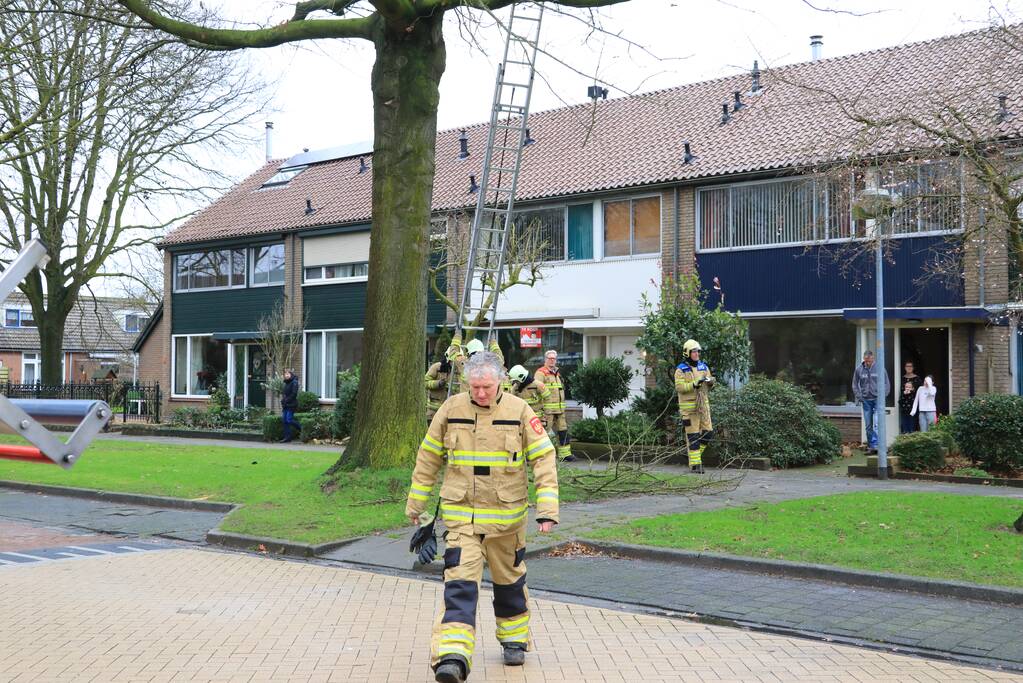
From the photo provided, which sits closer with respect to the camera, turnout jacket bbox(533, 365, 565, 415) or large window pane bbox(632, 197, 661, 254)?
turnout jacket bbox(533, 365, 565, 415)

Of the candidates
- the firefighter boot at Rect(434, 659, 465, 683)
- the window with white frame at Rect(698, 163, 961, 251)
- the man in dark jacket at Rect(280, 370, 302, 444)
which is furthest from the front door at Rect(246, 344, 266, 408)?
the firefighter boot at Rect(434, 659, 465, 683)

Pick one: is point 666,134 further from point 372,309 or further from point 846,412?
point 372,309

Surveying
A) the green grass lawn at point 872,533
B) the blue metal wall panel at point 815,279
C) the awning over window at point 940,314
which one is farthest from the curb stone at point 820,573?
the awning over window at point 940,314

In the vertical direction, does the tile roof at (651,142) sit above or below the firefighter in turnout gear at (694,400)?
above

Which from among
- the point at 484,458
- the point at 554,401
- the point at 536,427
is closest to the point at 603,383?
the point at 554,401

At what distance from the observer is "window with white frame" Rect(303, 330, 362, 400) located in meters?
29.6

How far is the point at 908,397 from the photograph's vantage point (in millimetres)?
19344

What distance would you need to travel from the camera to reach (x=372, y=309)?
514 inches

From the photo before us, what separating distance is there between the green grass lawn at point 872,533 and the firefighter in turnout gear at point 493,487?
3528 mm

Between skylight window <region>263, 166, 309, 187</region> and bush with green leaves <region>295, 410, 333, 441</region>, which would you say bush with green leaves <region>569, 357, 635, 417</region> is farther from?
skylight window <region>263, 166, 309, 187</region>

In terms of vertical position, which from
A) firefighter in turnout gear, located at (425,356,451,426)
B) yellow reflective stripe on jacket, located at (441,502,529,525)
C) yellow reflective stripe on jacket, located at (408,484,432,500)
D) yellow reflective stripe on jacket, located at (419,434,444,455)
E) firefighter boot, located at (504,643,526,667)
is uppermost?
firefighter in turnout gear, located at (425,356,451,426)

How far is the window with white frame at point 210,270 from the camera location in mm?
32875

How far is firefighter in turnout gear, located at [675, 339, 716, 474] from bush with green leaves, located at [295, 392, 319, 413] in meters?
13.6

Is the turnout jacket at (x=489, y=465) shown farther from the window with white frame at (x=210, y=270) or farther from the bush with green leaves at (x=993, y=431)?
the window with white frame at (x=210, y=270)
